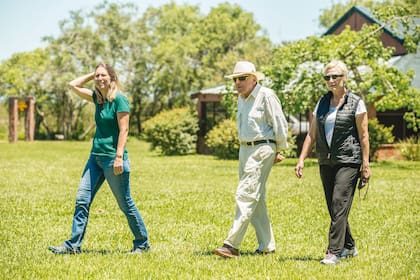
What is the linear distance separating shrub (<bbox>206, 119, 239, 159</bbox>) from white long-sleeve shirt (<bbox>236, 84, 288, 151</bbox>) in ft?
65.4

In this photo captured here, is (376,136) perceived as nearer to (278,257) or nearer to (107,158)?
(278,257)

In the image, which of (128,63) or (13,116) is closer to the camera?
(13,116)

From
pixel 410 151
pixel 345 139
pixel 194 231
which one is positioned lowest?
pixel 194 231

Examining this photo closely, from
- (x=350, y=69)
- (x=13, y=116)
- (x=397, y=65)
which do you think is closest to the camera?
(x=350, y=69)

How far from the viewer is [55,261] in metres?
7.22

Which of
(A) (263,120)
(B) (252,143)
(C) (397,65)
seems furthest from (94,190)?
(C) (397,65)

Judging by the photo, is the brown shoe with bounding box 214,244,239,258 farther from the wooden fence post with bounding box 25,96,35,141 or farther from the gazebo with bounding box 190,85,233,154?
the wooden fence post with bounding box 25,96,35,141

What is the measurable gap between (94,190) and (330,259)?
2612mm

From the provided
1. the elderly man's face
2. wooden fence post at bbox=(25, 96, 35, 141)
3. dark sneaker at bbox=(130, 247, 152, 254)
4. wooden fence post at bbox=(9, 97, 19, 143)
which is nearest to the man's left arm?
the elderly man's face

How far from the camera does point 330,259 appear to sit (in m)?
7.25

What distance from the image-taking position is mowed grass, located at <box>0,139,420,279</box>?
688 cm

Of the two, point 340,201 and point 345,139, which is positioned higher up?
point 345,139

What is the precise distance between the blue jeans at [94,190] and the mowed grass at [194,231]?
267mm

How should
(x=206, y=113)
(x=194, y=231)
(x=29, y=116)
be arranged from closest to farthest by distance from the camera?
1. (x=194, y=231)
2. (x=206, y=113)
3. (x=29, y=116)
